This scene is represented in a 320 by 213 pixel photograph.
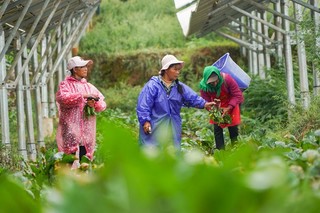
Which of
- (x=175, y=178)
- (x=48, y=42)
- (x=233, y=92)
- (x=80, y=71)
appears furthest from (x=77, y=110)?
(x=175, y=178)

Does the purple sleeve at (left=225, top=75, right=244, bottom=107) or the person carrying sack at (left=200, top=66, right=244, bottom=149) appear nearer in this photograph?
the person carrying sack at (left=200, top=66, right=244, bottom=149)

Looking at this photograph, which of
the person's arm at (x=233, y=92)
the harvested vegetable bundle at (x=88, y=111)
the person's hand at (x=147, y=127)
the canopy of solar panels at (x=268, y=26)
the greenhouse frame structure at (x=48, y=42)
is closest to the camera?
the person's hand at (x=147, y=127)

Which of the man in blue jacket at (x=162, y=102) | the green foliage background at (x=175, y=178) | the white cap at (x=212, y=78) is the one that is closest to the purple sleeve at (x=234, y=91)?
the white cap at (x=212, y=78)

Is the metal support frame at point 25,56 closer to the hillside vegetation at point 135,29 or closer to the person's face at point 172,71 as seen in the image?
the person's face at point 172,71

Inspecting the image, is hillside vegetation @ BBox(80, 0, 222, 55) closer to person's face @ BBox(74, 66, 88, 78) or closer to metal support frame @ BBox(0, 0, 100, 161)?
metal support frame @ BBox(0, 0, 100, 161)

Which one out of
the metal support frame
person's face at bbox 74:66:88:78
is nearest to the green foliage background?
person's face at bbox 74:66:88:78

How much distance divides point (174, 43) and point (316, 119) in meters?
20.4

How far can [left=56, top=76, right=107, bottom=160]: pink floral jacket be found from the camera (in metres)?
9.87

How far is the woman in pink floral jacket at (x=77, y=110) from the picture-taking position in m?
9.84

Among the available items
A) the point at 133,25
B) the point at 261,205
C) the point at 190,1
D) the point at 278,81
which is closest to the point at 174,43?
the point at 133,25

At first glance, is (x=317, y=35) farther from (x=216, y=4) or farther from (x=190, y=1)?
(x=190, y=1)

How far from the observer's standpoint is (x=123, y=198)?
192cm

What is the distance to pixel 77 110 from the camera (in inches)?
393

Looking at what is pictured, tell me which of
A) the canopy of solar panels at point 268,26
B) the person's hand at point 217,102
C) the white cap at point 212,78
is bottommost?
the person's hand at point 217,102
